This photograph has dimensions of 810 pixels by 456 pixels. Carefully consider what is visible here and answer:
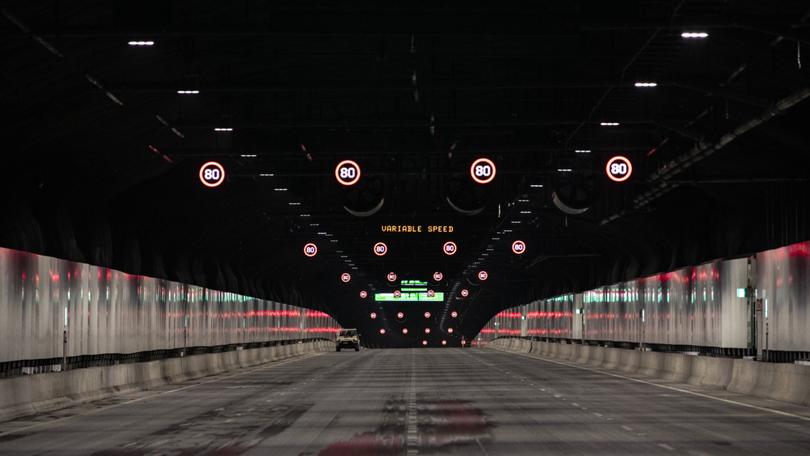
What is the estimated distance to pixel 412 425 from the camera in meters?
26.1

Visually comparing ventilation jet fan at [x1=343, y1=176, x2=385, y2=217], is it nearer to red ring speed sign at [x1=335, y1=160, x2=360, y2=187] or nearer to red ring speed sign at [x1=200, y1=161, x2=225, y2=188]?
red ring speed sign at [x1=335, y1=160, x2=360, y2=187]

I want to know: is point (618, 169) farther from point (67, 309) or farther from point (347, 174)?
point (67, 309)

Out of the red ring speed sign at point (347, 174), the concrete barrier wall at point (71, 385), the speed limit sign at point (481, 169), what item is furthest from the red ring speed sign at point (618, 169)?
the concrete barrier wall at point (71, 385)

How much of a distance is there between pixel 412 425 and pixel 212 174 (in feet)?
36.2

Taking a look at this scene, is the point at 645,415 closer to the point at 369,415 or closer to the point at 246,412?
the point at 369,415

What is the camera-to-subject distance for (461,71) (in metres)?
34.3

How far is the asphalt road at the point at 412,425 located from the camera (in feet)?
69.6

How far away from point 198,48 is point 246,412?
330 inches

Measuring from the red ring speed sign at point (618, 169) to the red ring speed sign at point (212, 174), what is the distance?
986cm

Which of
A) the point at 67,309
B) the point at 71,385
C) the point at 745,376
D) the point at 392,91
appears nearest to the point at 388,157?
the point at 392,91

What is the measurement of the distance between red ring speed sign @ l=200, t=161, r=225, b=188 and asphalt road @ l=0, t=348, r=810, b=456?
565 centimetres

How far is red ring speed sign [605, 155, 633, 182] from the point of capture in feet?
110

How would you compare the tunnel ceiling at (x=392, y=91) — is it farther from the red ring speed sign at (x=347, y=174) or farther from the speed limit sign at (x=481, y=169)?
the speed limit sign at (x=481, y=169)

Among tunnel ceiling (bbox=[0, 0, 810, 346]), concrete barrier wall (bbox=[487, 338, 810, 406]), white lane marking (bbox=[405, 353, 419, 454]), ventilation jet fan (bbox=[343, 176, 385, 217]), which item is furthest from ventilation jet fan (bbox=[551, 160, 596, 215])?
white lane marking (bbox=[405, 353, 419, 454])
